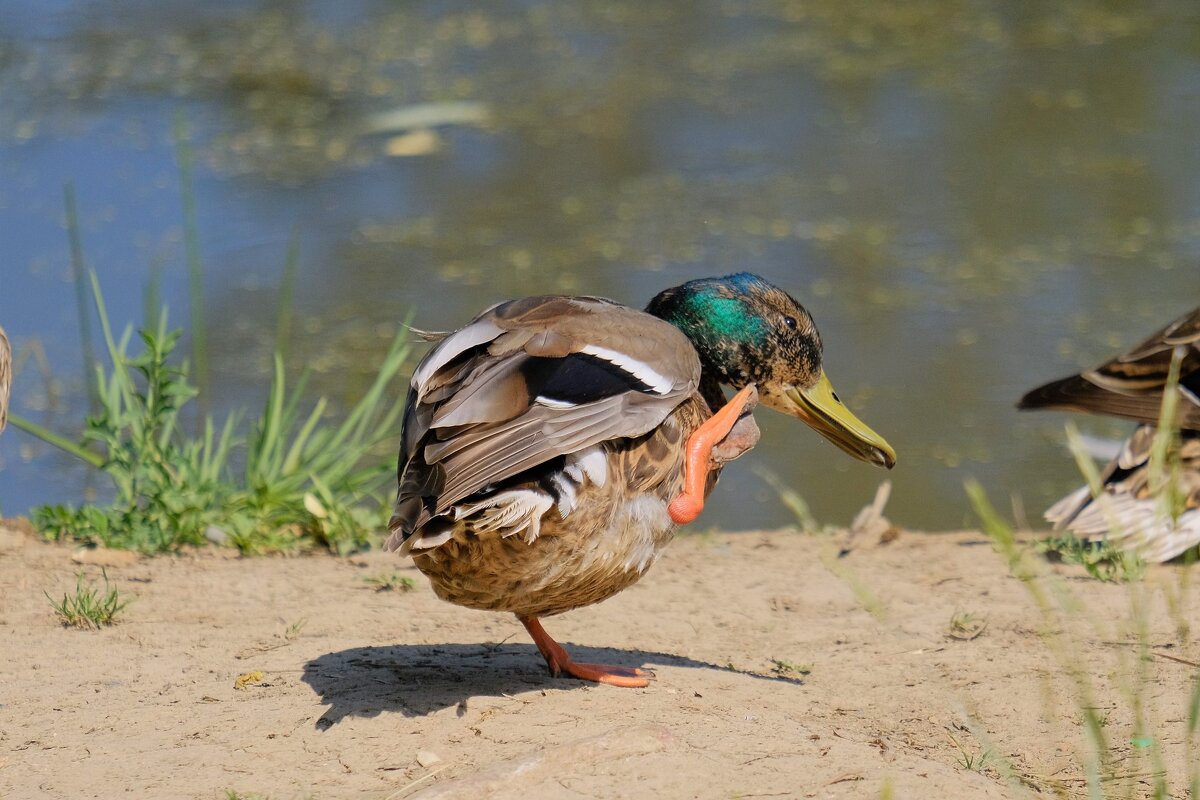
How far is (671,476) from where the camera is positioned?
3.74 m

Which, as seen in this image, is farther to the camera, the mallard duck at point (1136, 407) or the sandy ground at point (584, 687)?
the mallard duck at point (1136, 407)

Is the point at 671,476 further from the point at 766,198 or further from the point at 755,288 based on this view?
the point at 766,198

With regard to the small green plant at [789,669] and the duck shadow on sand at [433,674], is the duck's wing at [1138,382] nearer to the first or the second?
the small green plant at [789,669]

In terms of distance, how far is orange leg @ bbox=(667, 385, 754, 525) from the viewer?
370cm

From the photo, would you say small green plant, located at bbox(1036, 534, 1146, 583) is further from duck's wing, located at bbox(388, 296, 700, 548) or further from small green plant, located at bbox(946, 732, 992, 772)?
duck's wing, located at bbox(388, 296, 700, 548)

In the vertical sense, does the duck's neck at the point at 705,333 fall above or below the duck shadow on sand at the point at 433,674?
above

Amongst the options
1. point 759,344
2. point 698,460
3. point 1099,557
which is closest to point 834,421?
point 759,344

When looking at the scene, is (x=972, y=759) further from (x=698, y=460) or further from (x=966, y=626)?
(x=966, y=626)

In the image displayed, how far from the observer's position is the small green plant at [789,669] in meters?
4.34

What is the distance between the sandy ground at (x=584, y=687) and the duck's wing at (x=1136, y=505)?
23cm

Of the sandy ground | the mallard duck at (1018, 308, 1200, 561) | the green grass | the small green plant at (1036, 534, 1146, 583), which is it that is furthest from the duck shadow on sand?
the mallard duck at (1018, 308, 1200, 561)

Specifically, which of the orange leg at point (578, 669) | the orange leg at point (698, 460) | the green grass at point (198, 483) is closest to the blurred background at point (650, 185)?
the green grass at point (198, 483)

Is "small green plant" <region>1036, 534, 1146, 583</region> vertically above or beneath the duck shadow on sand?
beneath

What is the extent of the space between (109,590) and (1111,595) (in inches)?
127
